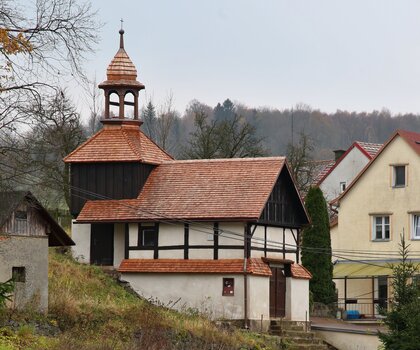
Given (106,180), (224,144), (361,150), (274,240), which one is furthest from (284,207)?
(361,150)

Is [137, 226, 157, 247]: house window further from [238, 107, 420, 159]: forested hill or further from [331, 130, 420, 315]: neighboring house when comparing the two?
[238, 107, 420, 159]: forested hill

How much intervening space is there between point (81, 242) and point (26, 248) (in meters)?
12.4

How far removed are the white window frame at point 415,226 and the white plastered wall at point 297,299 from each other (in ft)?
30.7

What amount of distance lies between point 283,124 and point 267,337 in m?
109

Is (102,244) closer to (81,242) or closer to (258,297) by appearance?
(81,242)

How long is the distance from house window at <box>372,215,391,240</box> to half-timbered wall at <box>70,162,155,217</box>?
14541mm

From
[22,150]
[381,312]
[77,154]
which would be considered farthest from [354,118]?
[22,150]

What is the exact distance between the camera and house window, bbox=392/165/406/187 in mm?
58844

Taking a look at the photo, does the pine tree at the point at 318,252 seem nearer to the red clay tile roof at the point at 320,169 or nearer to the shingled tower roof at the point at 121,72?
the shingled tower roof at the point at 121,72

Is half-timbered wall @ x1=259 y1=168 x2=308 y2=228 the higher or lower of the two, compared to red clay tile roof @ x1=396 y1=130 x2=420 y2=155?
lower

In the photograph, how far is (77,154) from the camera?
5006 centimetres

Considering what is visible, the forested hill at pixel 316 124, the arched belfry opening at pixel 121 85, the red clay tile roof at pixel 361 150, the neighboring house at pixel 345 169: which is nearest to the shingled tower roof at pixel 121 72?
the arched belfry opening at pixel 121 85

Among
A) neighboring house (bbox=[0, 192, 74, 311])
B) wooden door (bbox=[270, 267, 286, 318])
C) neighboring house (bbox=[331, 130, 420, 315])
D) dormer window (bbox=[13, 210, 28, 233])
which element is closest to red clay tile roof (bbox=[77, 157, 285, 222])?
wooden door (bbox=[270, 267, 286, 318])

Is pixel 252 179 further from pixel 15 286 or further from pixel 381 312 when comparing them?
pixel 15 286
